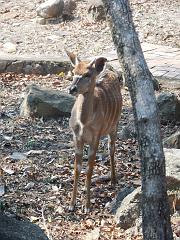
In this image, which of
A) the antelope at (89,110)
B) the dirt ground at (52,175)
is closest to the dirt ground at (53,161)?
the dirt ground at (52,175)

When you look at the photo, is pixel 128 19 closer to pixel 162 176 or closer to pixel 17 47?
pixel 162 176

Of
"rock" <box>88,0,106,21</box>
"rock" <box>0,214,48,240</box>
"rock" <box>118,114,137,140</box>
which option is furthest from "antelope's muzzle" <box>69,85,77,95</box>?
"rock" <box>88,0,106,21</box>

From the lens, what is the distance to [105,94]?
21.0 ft

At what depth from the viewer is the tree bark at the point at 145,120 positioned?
13.7 ft

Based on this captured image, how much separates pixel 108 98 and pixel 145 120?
224 centimetres

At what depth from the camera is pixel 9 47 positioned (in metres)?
12.3

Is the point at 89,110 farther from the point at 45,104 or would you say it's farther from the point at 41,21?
the point at 41,21

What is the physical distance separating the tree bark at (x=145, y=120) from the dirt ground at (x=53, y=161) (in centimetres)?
130

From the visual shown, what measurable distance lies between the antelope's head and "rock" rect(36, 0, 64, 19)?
7.91m

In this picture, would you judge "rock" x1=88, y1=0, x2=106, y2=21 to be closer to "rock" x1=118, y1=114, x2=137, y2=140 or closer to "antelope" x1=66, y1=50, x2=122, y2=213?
"rock" x1=118, y1=114, x2=137, y2=140

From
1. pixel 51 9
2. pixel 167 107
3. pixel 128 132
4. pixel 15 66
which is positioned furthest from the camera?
pixel 51 9

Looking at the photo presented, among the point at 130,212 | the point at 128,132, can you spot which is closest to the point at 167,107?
the point at 128,132

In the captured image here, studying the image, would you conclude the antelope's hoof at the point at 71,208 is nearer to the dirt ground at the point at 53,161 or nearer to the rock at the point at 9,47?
the dirt ground at the point at 53,161

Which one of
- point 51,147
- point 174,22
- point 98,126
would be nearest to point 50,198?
point 98,126
